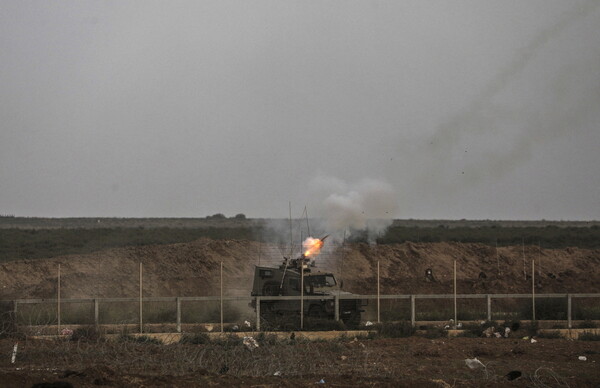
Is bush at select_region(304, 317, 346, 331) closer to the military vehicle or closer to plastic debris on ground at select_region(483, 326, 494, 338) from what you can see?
the military vehicle

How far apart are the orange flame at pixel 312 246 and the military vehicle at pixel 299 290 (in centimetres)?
67

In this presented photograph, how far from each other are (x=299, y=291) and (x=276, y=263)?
30.4ft

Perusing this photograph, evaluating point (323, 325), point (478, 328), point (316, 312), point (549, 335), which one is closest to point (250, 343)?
point (323, 325)

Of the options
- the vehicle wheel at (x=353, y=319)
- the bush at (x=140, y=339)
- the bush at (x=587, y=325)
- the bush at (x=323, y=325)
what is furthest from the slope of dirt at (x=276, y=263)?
the bush at (x=140, y=339)

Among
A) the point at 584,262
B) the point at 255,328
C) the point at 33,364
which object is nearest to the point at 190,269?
the point at 255,328

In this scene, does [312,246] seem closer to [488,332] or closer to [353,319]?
[353,319]

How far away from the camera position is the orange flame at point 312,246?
2914 cm

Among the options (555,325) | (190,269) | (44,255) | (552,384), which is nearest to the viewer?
(552,384)

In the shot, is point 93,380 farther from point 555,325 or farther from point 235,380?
point 555,325

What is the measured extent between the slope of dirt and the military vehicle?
21.1ft

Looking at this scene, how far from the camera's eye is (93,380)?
13.3 m

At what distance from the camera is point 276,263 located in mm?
36031

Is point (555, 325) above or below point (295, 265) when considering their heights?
below

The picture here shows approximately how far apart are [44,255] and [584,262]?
30.8 meters
